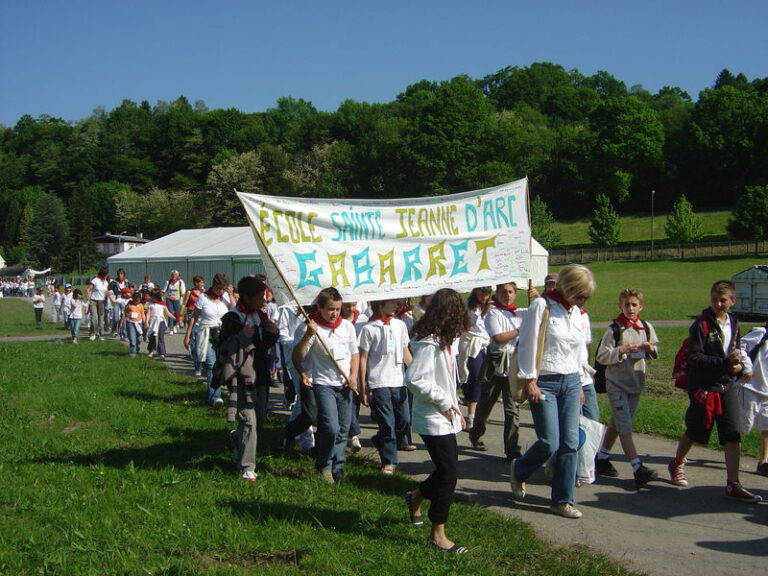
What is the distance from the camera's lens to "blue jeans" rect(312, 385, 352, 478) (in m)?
6.55

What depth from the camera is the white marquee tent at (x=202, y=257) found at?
30.0m

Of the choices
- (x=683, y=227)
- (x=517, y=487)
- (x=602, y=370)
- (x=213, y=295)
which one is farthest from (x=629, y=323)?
(x=683, y=227)

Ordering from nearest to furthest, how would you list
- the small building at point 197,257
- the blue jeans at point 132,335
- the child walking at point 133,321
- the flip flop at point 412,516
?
the flip flop at point 412,516
the child walking at point 133,321
the blue jeans at point 132,335
the small building at point 197,257

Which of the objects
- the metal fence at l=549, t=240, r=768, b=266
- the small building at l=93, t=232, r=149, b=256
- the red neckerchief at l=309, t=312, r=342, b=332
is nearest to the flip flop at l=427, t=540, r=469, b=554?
the red neckerchief at l=309, t=312, r=342, b=332

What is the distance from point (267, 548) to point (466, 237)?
371cm

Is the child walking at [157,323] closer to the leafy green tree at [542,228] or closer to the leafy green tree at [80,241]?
the leafy green tree at [542,228]

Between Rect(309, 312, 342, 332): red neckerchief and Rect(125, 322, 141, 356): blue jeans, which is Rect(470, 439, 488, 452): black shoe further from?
Rect(125, 322, 141, 356): blue jeans

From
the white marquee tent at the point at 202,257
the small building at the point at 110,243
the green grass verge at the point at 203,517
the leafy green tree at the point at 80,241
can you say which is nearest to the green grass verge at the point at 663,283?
the white marquee tent at the point at 202,257

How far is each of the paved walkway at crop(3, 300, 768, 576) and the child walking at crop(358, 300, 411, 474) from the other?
0.42 meters

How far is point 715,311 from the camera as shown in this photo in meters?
6.51

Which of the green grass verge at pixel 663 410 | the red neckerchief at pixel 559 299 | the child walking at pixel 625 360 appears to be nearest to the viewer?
the red neckerchief at pixel 559 299

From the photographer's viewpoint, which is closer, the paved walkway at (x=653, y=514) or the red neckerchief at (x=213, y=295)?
the paved walkway at (x=653, y=514)

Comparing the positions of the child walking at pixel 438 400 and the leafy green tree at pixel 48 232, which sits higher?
the leafy green tree at pixel 48 232

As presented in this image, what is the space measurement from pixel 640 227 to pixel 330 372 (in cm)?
8412
